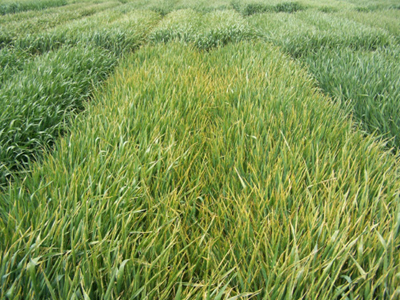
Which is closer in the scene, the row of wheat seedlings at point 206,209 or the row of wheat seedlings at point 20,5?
the row of wheat seedlings at point 206,209

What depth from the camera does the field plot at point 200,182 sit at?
0.81 meters

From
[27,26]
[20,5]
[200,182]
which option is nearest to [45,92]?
[200,182]

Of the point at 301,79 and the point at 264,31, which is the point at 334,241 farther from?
the point at 264,31

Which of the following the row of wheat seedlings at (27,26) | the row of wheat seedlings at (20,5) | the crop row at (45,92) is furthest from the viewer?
the row of wheat seedlings at (20,5)

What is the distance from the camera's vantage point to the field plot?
805 millimetres

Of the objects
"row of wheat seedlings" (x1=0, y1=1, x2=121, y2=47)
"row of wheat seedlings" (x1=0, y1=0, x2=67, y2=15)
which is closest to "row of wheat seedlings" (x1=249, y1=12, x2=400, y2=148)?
"row of wheat seedlings" (x1=0, y1=1, x2=121, y2=47)

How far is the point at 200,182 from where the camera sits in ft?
4.11

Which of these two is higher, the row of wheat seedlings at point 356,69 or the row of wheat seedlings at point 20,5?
the row of wheat seedlings at point 20,5

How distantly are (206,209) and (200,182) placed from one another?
24cm

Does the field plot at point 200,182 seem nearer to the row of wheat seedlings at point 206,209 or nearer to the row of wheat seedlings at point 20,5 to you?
the row of wheat seedlings at point 206,209

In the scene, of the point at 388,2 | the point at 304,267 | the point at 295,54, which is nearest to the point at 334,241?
the point at 304,267

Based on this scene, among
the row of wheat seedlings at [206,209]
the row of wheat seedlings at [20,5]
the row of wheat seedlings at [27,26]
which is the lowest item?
the row of wheat seedlings at [206,209]

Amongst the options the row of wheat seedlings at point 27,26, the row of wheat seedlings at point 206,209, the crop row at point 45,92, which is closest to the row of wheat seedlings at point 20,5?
the row of wheat seedlings at point 27,26

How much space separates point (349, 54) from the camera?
3506 mm
